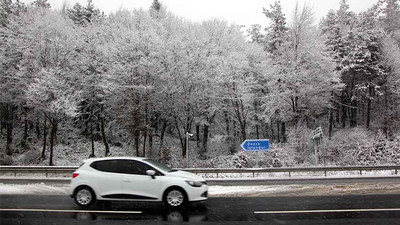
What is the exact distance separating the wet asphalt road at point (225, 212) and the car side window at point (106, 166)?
46.3 inches

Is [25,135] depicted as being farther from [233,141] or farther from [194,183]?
[194,183]

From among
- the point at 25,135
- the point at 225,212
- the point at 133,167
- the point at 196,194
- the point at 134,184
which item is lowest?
the point at 225,212

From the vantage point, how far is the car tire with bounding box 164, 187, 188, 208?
10484 millimetres

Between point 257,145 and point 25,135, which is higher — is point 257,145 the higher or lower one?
the lower one

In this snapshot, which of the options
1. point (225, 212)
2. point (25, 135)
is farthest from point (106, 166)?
point (25, 135)

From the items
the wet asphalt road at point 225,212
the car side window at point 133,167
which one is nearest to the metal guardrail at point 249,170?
the wet asphalt road at point 225,212

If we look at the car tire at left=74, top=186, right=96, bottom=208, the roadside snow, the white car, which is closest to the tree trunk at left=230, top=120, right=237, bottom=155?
the roadside snow

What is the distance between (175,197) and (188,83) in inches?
855

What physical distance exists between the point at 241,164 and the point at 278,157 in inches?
124

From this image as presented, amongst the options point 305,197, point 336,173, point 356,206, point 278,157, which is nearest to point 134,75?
point 278,157

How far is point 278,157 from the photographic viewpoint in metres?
27.7

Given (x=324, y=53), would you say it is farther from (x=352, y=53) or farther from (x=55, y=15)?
(x=55, y=15)

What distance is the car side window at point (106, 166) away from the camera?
36.0 feet

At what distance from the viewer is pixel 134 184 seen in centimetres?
1062
